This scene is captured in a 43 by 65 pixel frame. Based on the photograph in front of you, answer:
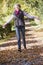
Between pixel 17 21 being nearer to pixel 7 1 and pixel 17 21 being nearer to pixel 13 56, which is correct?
pixel 13 56

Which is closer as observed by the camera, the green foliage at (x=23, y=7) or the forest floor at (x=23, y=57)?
the forest floor at (x=23, y=57)

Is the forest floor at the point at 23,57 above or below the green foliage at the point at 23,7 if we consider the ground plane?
above

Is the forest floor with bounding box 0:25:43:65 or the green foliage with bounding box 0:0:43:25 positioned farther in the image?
the green foliage with bounding box 0:0:43:25

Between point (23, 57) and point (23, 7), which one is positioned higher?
point (23, 57)

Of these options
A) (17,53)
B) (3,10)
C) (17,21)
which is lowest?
(3,10)

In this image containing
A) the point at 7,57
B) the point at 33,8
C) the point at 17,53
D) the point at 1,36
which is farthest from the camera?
the point at 33,8

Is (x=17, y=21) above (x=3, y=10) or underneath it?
above

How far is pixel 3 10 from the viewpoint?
1471 inches

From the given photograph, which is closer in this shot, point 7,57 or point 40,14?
A: point 7,57

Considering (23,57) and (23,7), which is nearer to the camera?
(23,57)

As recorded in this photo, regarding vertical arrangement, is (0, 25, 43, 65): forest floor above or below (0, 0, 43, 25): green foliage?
above

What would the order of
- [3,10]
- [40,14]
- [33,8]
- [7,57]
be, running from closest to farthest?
[7,57] → [40,14] → [33,8] → [3,10]

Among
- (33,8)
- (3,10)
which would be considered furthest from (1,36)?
(3,10)

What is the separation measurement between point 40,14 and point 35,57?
17.1 metres
